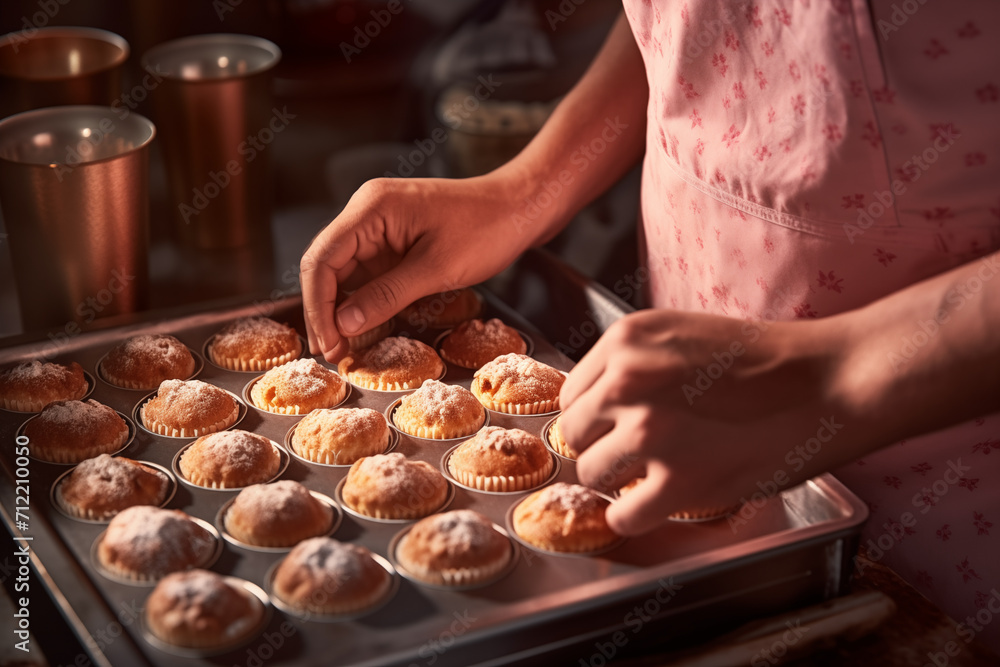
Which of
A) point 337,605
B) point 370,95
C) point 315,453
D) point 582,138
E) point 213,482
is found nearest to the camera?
point 337,605

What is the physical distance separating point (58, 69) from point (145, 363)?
3.43ft

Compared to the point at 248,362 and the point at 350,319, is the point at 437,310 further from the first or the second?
the point at 248,362

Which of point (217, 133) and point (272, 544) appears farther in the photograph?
point (217, 133)

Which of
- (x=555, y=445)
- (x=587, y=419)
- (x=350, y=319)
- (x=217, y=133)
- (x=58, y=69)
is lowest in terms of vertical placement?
(x=555, y=445)

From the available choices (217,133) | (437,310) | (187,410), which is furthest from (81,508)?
(217,133)

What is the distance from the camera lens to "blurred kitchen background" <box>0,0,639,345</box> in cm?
250

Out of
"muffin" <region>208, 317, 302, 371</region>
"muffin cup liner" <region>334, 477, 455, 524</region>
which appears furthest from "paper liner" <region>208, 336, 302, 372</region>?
"muffin cup liner" <region>334, 477, 455, 524</region>

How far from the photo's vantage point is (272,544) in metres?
1.42

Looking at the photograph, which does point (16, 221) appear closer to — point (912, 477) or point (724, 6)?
point (724, 6)

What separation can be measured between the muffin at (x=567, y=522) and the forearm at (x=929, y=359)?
0.42m

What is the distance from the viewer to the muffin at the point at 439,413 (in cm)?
175

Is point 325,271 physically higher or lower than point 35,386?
higher

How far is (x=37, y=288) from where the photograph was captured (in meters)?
2.04

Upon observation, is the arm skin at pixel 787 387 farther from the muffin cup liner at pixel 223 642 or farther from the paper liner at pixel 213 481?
the paper liner at pixel 213 481
